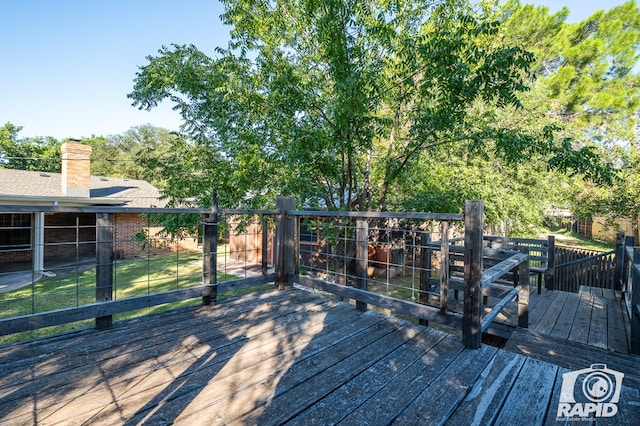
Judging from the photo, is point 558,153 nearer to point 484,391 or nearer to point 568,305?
point 568,305

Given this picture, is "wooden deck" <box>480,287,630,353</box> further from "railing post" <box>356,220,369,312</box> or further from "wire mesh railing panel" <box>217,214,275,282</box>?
"wire mesh railing panel" <box>217,214,275,282</box>

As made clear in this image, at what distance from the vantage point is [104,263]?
2365mm

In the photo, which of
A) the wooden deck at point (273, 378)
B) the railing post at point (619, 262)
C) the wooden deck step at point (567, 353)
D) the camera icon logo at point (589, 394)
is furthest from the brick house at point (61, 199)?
the railing post at point (619, 262)

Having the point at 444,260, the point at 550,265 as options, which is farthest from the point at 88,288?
the point at 550,265

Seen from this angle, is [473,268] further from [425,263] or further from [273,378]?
[425,263]

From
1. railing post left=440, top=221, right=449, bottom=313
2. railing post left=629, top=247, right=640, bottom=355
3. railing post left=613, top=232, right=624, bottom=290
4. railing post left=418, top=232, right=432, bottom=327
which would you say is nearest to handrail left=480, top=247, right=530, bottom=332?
railing post left=440, top=221, right=449, bottom=313

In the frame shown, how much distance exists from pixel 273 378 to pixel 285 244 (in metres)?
1.93

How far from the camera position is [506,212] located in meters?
6.94

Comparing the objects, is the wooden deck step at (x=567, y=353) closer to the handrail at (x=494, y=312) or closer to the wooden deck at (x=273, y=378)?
the wooden deck at (x=273, y=378)

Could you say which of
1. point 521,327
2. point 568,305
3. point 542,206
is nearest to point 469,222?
point 521,327

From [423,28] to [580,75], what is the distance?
892 cm

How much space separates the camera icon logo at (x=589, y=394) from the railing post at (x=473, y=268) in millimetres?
514

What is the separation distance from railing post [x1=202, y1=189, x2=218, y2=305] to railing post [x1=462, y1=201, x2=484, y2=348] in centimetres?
213

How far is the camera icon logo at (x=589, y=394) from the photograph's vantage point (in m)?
1.50
